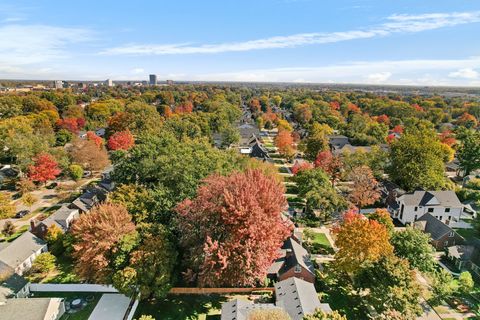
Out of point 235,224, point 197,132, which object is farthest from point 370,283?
point 197,132

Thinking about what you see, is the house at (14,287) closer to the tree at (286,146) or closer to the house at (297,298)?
the house at (297,298)

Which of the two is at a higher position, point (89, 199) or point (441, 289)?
point (89, 199)

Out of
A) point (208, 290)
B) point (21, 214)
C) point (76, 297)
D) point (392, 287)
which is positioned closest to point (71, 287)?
point (76, 297)

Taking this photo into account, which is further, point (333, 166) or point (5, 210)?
point (333, 166)

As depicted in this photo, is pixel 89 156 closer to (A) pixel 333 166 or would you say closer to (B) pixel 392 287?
(A) pixel 333 166

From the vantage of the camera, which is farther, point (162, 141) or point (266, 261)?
point (162, 141)

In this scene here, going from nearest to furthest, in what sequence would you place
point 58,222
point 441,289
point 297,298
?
point 297,298 → point 441,289 → point 58,222

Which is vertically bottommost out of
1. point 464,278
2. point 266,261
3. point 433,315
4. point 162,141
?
point 433,315

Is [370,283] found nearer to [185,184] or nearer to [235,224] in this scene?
[235,224]
